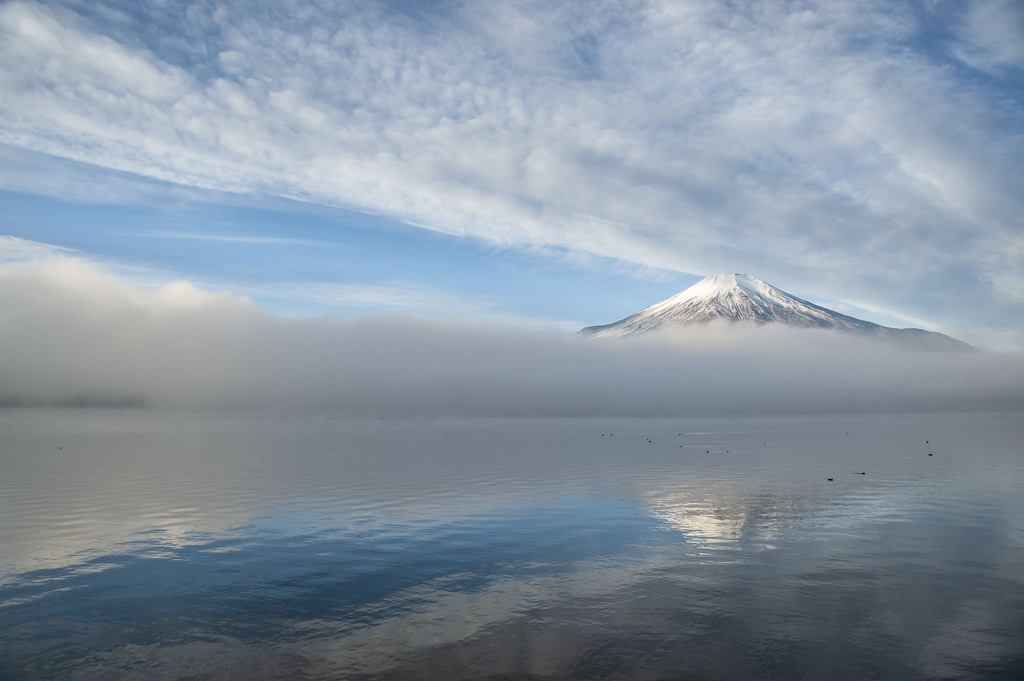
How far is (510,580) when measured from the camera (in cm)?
2630

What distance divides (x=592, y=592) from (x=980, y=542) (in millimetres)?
23410

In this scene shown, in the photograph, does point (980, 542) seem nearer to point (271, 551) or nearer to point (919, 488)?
point (919, 488)

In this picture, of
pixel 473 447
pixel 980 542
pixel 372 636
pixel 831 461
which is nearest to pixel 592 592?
pixel 372 636

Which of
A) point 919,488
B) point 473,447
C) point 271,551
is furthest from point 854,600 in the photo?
point 473,447

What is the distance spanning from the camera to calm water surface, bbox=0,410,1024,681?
18625 millimetres

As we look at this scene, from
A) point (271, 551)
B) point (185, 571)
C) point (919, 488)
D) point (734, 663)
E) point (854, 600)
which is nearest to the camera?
point (734, 663)

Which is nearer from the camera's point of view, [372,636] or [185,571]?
[372,636]

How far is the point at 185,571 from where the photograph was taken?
27766 mm

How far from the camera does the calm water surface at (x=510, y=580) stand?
18.6m

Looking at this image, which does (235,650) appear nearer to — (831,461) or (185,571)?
(185,571)

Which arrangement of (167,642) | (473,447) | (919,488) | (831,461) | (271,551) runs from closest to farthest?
(167,642) → (271,551) → (919,488) → (831,461) → (473,447)

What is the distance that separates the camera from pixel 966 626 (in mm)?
21109

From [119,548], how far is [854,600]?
33.9 m

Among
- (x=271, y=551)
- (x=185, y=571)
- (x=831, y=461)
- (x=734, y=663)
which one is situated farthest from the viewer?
(x=831, y=461)
